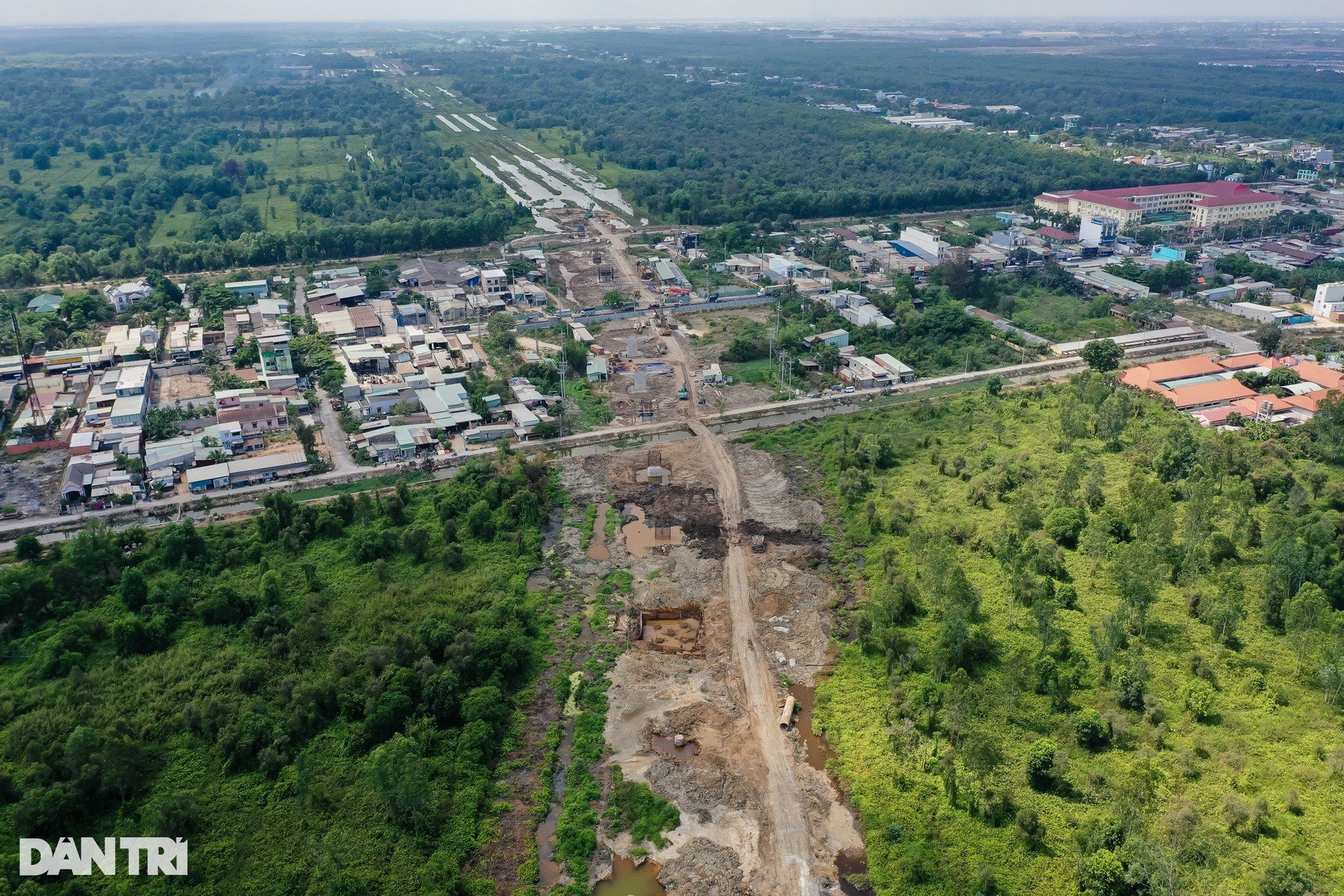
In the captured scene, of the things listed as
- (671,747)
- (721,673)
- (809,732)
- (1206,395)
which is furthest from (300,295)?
(1206,395)

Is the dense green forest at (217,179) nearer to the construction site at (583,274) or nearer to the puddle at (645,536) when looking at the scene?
the construction site at (583,274)

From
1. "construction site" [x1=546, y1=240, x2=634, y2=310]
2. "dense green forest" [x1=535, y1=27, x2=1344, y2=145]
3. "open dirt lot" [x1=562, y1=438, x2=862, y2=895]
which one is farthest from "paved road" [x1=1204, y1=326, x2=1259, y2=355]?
"dense green forest" [x1=535, y1=27, x2=1344, y2=145]

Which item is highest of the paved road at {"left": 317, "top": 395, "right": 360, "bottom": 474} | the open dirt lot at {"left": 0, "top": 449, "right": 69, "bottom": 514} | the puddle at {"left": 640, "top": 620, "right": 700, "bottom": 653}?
the paved road at {"left": 317, "top": 395, "right": 360, "bottom": 474}

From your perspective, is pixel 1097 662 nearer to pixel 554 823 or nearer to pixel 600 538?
pixel 554 823

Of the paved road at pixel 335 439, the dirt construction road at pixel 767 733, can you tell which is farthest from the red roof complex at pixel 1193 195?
the paved road at pixel 335 439

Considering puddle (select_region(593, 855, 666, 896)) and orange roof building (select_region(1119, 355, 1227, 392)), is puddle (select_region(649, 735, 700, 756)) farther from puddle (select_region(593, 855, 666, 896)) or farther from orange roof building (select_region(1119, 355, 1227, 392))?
orange roof building (select_region(1119, 355, 1227, 392))

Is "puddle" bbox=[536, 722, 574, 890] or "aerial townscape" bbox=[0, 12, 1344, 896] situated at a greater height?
"aerial townscape" bbox=[0, 12, 1344, 896]

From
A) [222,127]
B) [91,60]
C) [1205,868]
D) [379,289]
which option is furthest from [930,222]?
[91,60]
